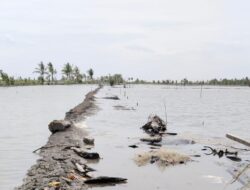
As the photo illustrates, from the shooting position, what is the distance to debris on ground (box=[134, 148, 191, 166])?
21.0 meters

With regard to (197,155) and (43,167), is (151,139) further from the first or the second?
(43,167)

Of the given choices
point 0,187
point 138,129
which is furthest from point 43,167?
point 138,129

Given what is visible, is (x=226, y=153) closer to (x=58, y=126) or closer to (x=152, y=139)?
(x=152, y=139)

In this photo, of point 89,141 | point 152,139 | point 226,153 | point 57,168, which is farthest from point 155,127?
point 57,168

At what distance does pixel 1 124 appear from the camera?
3922 centimetres

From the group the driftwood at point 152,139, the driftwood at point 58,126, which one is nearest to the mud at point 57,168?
the driftwood at point 58,126

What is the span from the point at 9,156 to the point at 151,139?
34.8 ft

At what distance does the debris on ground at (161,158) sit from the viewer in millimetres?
21016

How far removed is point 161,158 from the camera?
21453mm

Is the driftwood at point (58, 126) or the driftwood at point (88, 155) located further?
the driftwood at point (58, 126)

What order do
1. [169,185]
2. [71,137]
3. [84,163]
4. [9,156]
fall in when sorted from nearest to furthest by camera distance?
[169,185], [84,163], [9,156], [71,137]

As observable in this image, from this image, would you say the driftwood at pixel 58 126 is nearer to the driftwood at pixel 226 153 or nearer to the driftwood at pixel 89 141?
the driftwood at pixel 89 141

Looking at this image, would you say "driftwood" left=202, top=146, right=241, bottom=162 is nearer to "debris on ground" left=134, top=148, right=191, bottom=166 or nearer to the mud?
"debris on ground" left=134, top=148, right=191, bottom=166

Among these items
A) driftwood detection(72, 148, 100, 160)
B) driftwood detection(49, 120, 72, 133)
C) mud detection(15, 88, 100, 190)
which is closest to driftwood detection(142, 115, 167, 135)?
driftwood detection(49, 120, 72, 133)
